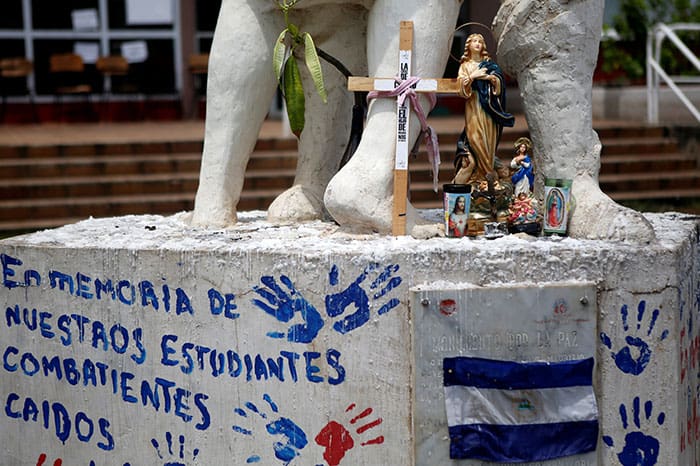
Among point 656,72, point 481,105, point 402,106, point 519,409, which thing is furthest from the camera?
point 656,72

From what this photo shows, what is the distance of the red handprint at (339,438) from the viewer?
328 cm

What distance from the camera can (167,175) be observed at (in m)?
10.0

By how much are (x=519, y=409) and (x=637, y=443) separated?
1.40ft

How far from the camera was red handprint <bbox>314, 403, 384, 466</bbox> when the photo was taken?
328cm

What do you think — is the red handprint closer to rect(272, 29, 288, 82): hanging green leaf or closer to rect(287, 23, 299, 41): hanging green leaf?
rect(272, 29, 288, 82): hanging green leaf

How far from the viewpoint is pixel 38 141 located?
10727mm

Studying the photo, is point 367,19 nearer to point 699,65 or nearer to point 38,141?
point 699,65

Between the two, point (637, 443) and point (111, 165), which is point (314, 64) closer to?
point (637, 443)

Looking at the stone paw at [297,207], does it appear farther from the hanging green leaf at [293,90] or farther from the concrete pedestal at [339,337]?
the concrete pedestal at [339,337]

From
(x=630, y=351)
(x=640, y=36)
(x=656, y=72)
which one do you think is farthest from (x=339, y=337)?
(x=640, y=36)

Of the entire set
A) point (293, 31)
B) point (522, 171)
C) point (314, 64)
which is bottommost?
point (522, 171)

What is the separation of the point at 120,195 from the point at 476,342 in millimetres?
6940

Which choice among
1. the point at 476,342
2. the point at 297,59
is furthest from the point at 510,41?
the point at 476,342

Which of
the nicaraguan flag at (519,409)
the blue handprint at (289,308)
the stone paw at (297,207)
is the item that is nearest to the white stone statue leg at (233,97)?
the stone paw at (297,207)
